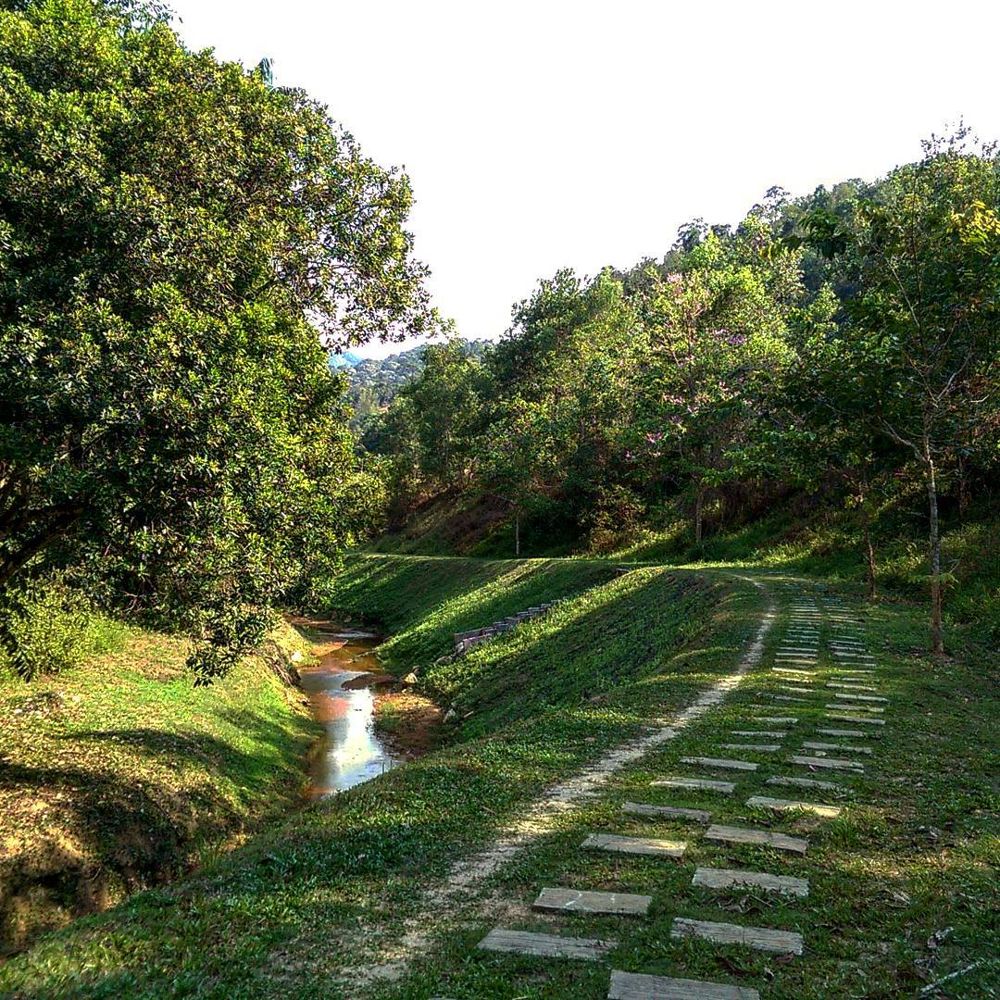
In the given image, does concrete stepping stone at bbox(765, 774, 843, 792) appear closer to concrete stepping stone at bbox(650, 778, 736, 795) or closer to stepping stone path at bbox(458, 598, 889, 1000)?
stepping stone path at bbox(458, 598, 889, 1000)

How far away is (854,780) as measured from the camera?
25.3 ft

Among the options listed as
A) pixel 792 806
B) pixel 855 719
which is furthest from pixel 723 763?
pixel 855 719

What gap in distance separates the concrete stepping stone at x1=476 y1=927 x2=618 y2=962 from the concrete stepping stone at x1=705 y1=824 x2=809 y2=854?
204 centimetres

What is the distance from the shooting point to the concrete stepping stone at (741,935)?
14.7 ft

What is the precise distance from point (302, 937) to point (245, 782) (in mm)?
13245

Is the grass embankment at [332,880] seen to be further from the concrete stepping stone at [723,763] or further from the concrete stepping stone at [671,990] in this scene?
the concrete stepping stone at [671,990]

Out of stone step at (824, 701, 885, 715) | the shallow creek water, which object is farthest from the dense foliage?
the shallow creek water

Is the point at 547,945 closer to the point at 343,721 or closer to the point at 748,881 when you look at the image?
the point at 748,881

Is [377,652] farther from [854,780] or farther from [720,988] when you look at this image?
[720,988]

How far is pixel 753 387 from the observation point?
17281 millimetres

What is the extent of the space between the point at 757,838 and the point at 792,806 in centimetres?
99

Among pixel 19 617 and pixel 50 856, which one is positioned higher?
pixel 19 617

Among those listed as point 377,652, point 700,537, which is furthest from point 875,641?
point 377,652

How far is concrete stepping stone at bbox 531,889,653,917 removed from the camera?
5.05 metres
